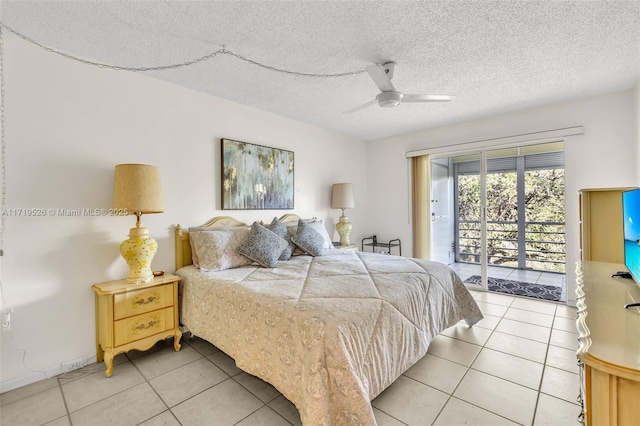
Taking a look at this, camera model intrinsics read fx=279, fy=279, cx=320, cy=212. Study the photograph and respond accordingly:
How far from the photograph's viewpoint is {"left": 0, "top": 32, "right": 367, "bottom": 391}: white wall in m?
1.97

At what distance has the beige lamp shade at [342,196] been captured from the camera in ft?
14.1

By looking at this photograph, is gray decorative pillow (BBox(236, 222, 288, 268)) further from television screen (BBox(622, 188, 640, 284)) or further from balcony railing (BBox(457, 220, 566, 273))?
balcony railing (BBox(457, 220, 566, 273))

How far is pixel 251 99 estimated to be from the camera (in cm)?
317

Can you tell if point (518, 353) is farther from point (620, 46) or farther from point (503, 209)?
point (503, 209)

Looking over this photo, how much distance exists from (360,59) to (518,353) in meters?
2.75

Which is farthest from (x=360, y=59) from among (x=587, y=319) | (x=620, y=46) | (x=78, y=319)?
(x=78, y=319)

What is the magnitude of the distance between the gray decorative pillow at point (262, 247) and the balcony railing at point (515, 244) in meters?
3.62

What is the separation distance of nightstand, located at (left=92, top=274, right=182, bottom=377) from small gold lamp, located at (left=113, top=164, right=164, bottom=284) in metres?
0.11

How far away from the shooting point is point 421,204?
4.59m

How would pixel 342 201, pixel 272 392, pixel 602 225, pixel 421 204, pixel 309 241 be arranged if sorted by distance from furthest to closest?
pixel 421 204
pixel 342 201
pixel 309 241
pixel 602 225
pixel 272 392

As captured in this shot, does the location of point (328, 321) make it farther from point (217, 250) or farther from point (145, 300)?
point (145, 300)

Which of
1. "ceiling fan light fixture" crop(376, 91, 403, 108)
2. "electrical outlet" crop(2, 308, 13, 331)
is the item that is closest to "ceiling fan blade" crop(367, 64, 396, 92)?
"ceiling fan light fixture" crop(376, 91, 403, 108)

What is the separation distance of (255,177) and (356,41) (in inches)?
75.3

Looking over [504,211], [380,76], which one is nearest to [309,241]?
[380,76]
